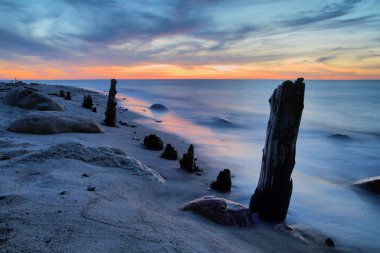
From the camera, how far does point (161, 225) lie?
3.44 metres

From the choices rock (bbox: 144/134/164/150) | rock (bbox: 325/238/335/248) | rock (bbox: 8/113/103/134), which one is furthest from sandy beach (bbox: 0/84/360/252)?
rock (bbox: 144/134/164/150)

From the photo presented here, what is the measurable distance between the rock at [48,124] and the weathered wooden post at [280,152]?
6.28m

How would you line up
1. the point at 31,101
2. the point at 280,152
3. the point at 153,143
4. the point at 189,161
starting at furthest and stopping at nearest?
the point at 31,101
the point at 153,143
the point at 189,161
the point at 280,152

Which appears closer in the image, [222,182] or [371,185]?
[222,182]

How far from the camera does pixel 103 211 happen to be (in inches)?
135

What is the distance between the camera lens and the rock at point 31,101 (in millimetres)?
12609

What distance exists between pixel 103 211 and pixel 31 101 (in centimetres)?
1138

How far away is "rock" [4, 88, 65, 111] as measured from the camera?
41.4ft

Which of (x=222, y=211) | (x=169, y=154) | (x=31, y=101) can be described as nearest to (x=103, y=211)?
(x=222, y=211)

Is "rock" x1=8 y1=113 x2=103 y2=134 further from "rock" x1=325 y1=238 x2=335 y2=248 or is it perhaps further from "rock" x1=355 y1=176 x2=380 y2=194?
"rock" x1=355 y1=176 x2=380 y2=194

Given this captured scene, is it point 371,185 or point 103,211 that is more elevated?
point 103,211

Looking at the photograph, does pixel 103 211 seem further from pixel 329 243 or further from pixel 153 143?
pixel 153 143

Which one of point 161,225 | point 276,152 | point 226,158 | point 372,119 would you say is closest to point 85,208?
point 161,225

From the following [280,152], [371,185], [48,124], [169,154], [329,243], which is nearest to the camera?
[329,243]
